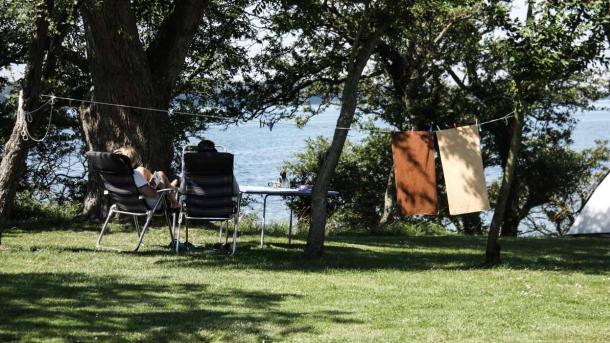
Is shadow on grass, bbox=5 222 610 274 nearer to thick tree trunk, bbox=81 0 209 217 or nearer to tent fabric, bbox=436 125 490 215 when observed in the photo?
tent fabric, bbox=436 125 490 215

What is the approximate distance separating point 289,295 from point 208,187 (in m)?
2.94

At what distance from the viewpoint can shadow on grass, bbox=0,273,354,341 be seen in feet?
17.7

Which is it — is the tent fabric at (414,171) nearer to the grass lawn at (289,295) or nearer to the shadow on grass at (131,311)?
the grass lawn at (289,295)

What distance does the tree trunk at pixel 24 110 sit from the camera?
30.1 feet

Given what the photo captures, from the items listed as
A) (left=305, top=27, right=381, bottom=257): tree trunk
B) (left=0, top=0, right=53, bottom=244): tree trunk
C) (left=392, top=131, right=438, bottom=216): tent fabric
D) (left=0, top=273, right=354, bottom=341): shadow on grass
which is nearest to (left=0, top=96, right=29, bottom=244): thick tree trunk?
(left=0, top=0, right=53, bottom=244): tree trunk

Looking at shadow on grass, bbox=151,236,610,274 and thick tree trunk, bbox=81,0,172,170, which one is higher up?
thick tree trunk, bbox=81,0,172,170

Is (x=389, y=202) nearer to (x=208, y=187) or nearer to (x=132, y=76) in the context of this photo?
(x=132, y=76)

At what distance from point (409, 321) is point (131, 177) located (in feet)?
14.5

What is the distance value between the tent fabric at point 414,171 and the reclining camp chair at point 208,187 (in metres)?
1.85

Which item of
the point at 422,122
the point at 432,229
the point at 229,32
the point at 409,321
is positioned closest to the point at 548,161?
the point at 422,122

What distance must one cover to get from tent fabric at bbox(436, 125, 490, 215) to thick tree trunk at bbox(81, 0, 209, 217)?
14.8 ft

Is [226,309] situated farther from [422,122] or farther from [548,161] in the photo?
[548,161]

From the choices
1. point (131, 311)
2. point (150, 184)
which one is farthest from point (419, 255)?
point (131, 311)

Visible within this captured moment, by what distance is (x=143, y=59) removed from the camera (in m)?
12.6
